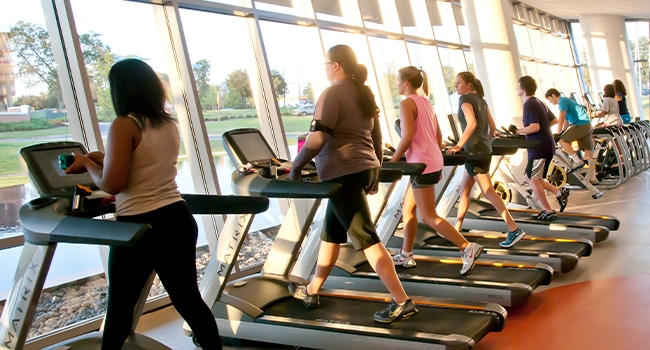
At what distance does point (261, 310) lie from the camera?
3.16m

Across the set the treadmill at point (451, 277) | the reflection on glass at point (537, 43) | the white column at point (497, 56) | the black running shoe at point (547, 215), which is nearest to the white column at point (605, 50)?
the reflection on glass at point (537, 43)

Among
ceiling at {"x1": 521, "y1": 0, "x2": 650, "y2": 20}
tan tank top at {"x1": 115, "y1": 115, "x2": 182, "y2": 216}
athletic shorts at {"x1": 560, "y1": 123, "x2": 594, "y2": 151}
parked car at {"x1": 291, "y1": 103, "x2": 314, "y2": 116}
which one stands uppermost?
ceiling at {"x1": 521, "y1": 0, "x2": 650, "y2": 20}

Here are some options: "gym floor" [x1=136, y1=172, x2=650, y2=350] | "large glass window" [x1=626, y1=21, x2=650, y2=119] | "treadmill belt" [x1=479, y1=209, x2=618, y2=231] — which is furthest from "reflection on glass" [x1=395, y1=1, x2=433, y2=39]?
"large glass window" [x1=626, y1=21, x2=650, y2=119]

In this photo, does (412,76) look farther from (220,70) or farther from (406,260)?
(220,70)

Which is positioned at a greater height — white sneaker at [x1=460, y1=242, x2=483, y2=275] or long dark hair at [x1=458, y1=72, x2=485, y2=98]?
long dark hair at [x1=458, y1=72, x2=485, y2=98]

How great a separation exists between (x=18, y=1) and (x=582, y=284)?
12.1 feet

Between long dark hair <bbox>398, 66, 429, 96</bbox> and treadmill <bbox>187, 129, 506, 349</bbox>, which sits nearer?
treadmill <bbox>187, 129, 506, 349</bbox>

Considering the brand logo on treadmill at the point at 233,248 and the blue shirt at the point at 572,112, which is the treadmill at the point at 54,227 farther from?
the blue shirt at the point at 572,112

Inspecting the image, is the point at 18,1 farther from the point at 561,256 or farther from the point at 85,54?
the point at 561,256

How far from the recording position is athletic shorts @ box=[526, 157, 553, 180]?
18.4 ft

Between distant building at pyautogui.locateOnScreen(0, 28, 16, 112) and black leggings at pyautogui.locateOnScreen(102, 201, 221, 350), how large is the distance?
1.85 metres

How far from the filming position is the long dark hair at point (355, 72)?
2.82m

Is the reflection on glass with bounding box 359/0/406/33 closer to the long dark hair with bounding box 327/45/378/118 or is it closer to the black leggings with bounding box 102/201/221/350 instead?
the long dark hair with bounding box 327/45/378/118

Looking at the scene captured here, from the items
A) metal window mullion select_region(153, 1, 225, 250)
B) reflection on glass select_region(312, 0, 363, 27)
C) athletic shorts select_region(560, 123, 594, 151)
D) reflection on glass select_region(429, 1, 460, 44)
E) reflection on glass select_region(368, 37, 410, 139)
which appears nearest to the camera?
metal window mullion select_region(153, 1, 225, 250)
